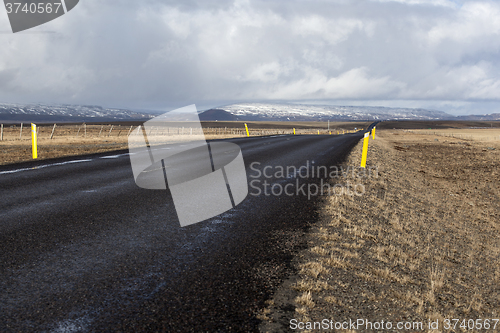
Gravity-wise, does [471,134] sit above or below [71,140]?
below

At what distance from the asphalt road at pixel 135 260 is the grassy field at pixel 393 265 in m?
0.32

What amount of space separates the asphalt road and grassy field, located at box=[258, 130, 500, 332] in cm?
32

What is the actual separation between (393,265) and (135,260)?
325cm

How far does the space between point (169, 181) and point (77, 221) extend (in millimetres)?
3573


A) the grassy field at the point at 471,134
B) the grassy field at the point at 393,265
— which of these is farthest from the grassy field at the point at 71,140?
the grassy field at the point at 471,134

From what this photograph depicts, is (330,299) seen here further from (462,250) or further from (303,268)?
(462,250)

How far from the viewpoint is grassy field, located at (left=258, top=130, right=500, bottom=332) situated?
3.34m

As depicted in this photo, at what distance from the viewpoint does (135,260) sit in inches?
163

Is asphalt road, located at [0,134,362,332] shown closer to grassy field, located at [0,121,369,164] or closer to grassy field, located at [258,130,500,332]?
grassy field, located at [258,130,500,332]

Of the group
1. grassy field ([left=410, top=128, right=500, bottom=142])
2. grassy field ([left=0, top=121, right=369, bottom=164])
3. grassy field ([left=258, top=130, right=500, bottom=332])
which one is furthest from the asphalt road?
grassy field ([left=410, top=128, right=500, bottom=142])

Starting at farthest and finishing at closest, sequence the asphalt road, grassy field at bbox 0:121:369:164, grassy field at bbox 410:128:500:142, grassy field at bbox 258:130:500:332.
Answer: grassy field at bbox 410:128:500:142 < grassy field at bbox 0:121:369:164 < grassy field at bbox 258:130:500:332 < the asphalt road

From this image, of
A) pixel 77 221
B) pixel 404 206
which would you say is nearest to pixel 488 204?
pixel 404 206

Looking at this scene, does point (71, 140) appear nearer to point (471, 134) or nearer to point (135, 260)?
point (135, 260)

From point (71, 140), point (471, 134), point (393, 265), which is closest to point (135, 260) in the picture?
point (393, 265)
